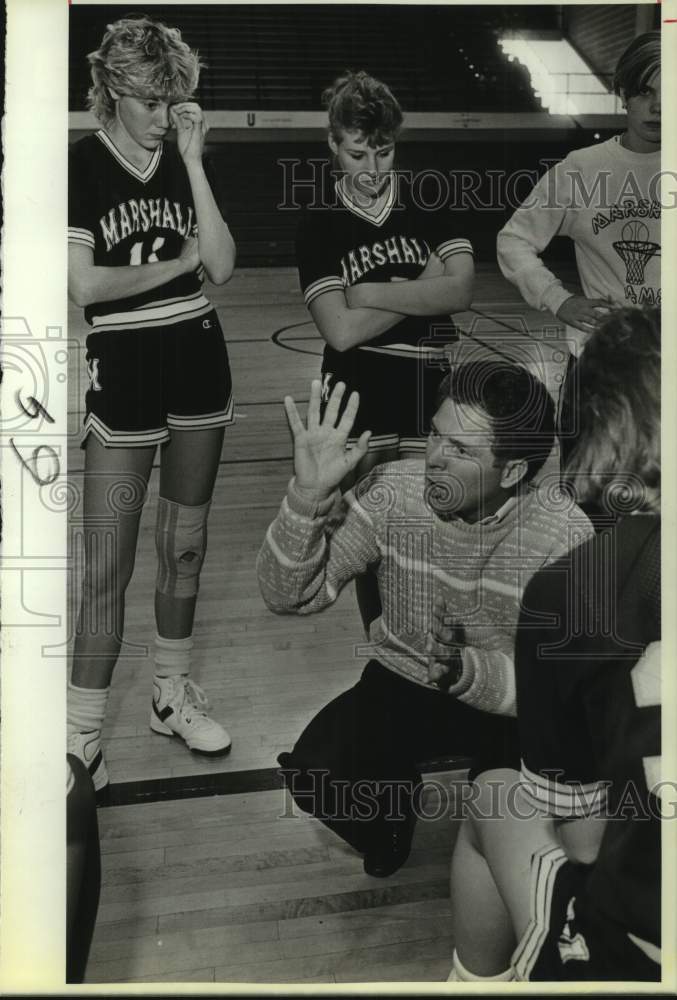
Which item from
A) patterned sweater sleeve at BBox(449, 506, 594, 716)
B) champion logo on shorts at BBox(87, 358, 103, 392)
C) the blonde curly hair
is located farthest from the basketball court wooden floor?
the blonde curly hair

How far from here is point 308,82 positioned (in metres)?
1.95

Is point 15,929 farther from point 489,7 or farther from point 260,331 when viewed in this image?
point 489,7

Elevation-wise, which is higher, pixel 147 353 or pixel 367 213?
pixel 367 213

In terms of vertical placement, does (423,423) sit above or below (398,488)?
above

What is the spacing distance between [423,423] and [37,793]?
1.09 meters

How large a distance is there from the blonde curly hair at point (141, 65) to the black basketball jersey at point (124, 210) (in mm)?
88

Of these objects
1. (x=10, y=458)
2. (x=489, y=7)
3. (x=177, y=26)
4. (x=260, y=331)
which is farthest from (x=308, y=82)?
(x=10, y=458)

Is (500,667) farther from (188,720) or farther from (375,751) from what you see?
(188,720)

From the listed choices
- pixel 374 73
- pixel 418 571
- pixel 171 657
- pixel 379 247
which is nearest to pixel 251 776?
pixel 171 657

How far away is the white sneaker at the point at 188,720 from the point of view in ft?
6.55

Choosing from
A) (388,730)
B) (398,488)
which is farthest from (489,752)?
(398,488)

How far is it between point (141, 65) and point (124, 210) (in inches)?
11.6

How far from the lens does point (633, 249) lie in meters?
1.99

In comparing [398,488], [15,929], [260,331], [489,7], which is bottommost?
[15,929]
